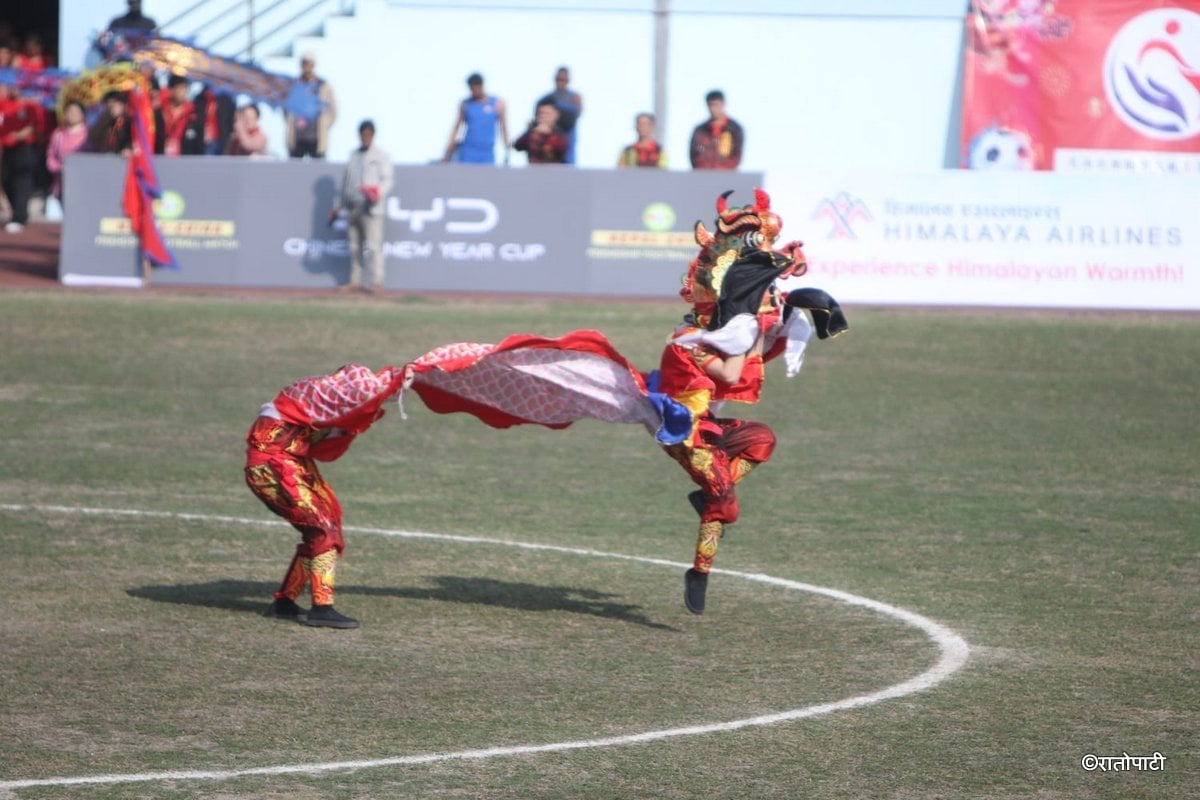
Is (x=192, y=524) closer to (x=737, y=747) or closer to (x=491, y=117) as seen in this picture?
(x=737, y=747)

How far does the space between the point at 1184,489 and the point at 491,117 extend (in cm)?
1459

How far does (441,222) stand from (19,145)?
886cm

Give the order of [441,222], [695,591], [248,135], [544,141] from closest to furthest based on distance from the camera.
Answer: [695,591], [441,222], [544,141], [248,135]

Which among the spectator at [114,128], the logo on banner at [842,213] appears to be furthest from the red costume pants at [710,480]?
the spectator at [114,128]

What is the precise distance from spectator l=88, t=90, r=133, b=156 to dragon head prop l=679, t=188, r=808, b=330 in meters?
15.9

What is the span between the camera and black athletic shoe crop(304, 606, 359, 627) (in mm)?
8969

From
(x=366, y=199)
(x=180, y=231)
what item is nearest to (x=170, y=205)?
(x=180, y=231)

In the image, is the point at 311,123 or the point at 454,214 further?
the point at 311,123

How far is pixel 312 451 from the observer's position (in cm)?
911

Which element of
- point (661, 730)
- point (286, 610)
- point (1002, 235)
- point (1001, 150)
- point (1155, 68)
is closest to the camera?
point (661, 730)

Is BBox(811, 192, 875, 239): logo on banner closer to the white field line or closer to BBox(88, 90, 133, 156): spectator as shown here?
BBox(88, 90, 133, 156): spectator

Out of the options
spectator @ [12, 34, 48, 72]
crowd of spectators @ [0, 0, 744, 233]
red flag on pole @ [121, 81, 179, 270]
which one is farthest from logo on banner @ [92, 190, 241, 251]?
spectator @ [12, 34, 48, 72]

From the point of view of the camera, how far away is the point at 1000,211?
22.8 m

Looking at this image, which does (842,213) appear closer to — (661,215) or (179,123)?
A: (661,215)
